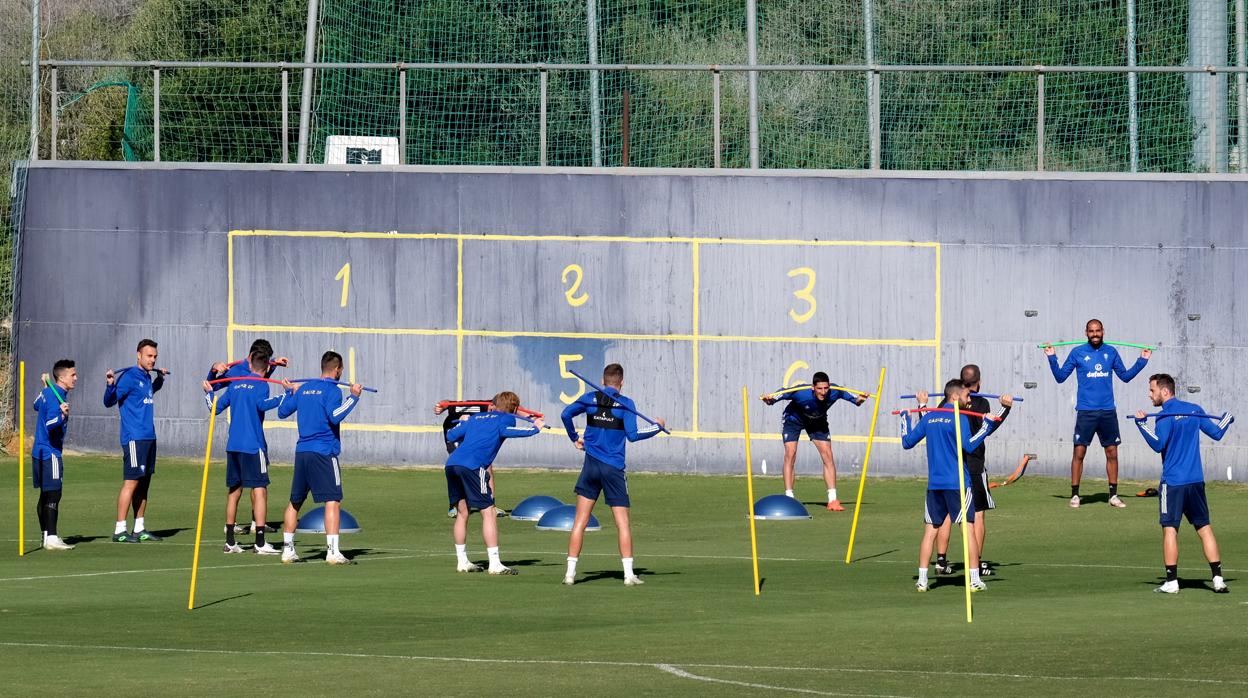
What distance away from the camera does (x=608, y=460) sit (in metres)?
17.5

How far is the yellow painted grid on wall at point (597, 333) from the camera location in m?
28.2

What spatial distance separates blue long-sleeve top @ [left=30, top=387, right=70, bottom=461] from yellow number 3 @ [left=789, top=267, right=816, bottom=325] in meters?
11.5

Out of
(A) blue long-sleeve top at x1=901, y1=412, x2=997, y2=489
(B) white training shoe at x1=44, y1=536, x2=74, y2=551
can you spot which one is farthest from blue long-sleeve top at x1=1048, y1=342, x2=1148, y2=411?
(B) white training shoe at x1=44, y1=536, x2=74, y2=551

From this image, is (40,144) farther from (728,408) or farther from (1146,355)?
(1146,355)

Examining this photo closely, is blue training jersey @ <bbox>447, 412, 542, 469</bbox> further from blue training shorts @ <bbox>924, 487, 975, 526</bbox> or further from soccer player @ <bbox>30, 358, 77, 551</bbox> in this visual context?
soccer player @ <bbox>30, 358, 77, 551</bbox>

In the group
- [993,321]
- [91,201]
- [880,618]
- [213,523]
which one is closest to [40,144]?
[91,201]

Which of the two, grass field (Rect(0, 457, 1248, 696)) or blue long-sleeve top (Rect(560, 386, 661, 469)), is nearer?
grass field (Rect(0, 457, 1248, 696))

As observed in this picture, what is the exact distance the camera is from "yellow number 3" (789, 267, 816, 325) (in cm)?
2833

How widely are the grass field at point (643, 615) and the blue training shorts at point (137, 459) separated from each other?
0.77 metres

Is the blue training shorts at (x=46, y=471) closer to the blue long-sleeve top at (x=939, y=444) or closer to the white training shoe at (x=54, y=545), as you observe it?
the white training shoe at (x=54, y=545)

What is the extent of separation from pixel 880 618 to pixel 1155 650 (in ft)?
7.85

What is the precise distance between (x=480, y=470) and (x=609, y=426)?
150cm

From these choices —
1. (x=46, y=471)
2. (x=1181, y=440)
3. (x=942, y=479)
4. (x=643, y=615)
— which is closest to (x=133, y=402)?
(x=46, y=471)

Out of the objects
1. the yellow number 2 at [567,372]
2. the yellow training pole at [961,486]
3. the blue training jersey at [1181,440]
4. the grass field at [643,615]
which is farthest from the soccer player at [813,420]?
the blue training jersey at [1181,440]
